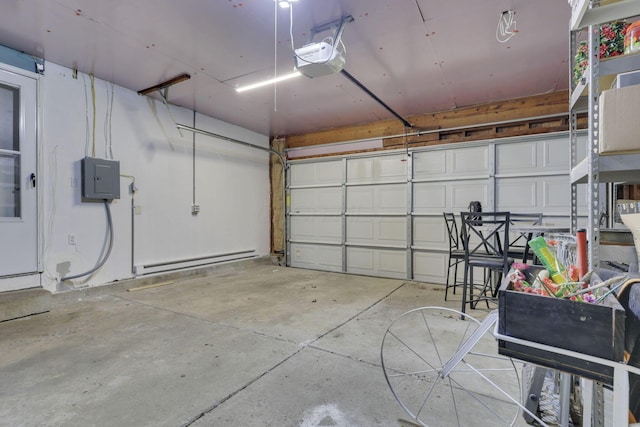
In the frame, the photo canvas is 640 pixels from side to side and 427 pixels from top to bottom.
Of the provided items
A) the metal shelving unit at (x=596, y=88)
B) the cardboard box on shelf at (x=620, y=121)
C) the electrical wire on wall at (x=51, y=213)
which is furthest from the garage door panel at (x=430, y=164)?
the electrical wire on wall at (x=51, y=213)

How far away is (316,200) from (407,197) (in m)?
1.76

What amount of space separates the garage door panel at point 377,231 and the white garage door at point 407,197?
0.05 ft

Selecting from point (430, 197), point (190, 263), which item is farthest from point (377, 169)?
point (190, 263)

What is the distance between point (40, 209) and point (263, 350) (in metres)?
2.99

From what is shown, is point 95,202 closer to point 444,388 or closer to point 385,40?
point 385,40

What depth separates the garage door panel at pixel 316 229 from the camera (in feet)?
18.7

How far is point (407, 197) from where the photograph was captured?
5.02 m

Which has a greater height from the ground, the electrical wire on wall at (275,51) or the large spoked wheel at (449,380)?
the electrical wire on wall at (275,51)

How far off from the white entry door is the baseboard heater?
1.19 m

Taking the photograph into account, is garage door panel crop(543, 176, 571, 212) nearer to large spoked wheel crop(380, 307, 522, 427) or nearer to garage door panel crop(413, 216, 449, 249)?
garage door panel crop(413, 216, 449, 249)

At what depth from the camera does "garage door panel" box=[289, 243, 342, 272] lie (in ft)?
18.7

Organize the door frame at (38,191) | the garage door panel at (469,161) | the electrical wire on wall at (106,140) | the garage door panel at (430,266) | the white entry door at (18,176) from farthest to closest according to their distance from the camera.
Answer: the garage door panel at (430,266), the garage door panel at (469,161), the electrical wire on wall at (106,140), the door frame at (38,191), the white entry door at (18,176)

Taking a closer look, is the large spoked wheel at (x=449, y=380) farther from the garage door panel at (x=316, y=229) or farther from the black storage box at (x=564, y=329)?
the garage door panel at (x=316, y=229)

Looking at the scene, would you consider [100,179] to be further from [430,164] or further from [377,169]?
[430,164]
